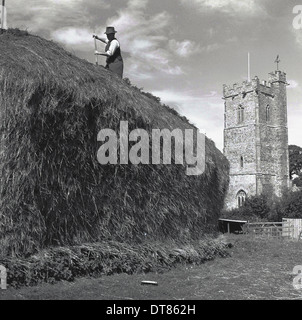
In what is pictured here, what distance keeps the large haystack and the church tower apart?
163 ft

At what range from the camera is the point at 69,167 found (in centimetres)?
750

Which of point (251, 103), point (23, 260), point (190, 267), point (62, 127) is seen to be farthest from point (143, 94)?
point (251, 103)

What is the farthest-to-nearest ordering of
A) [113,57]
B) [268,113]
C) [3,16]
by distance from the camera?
[268,113] < [113,57] < [3,16]

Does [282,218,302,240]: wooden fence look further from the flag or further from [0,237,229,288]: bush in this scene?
the flag

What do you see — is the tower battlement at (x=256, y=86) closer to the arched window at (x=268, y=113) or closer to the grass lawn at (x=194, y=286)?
the arched window at (x=268, y=113)

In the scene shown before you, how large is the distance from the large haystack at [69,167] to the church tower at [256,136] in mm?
49643

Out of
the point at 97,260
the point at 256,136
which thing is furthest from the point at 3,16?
the point at 256,136

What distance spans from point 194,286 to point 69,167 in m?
2.89

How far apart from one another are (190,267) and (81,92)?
4045 millimetres

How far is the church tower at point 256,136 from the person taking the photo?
58469 millimetres

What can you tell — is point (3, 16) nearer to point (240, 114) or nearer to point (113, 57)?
point (113, 57)

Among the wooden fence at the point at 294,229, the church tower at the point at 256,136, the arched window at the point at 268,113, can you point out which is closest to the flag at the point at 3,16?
the wooden fence at the point at 294,229

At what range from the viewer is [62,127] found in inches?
292

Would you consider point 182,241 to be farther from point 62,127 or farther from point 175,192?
point 62,127
